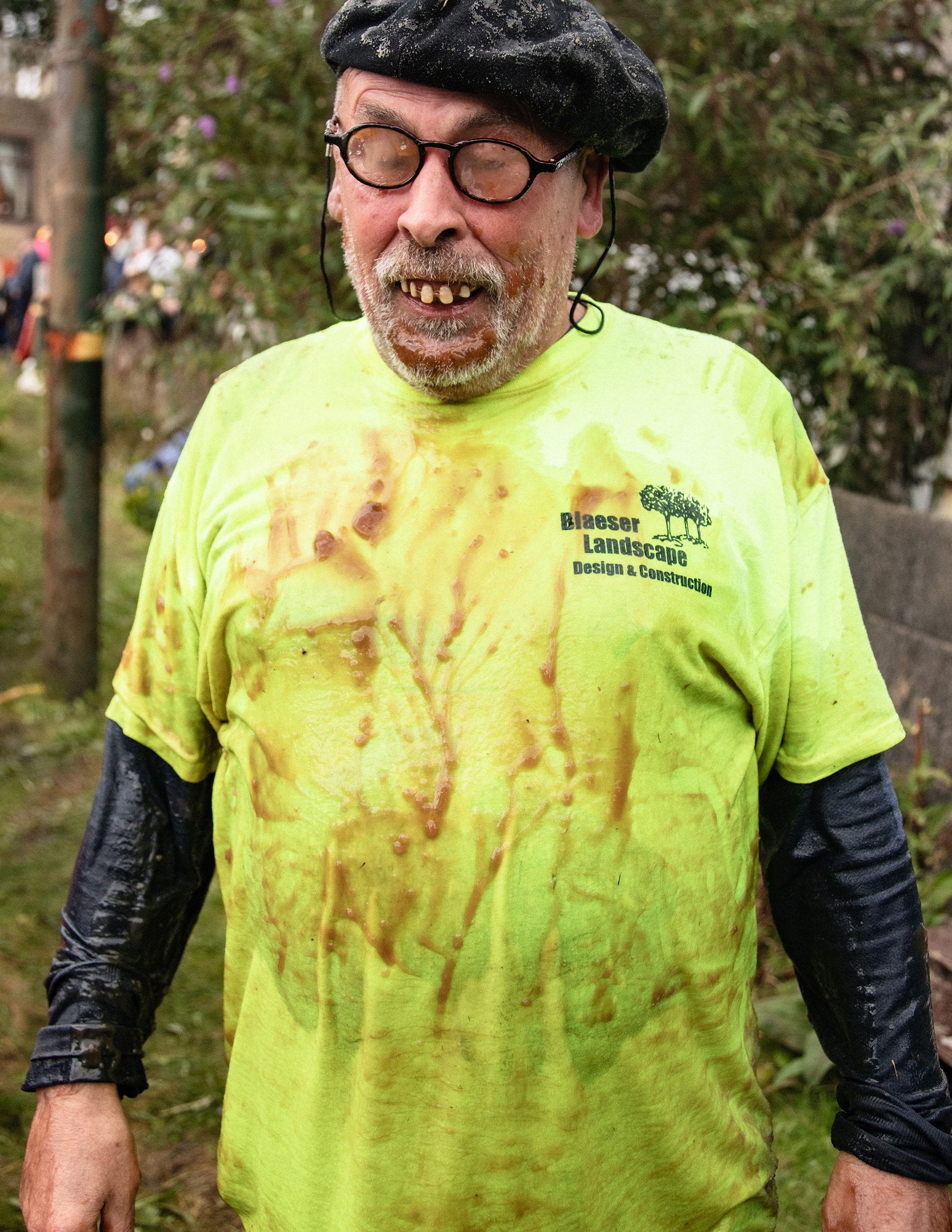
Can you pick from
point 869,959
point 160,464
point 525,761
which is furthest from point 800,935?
point 160,464

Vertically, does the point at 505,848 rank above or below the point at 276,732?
below

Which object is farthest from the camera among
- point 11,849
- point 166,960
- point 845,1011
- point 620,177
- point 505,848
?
point 11,849

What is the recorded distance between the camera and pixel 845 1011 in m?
1.57

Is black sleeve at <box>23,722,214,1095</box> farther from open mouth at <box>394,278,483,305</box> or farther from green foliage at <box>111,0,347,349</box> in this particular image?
green foliage at <box>111,0,347,349</box>

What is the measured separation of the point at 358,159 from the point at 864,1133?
1.41 metres

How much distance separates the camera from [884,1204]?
1.48 m

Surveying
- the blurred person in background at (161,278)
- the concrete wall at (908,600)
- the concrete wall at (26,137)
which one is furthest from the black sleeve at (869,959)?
the concrete wall at (26,137)

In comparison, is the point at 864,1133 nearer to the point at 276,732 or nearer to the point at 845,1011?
the point at 845,1011

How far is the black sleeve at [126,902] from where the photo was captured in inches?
65.0

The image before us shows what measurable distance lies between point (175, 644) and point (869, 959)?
3.40 feet

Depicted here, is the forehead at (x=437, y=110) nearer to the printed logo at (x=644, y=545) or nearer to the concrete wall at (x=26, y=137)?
the printed logo at (x=644, y=545)

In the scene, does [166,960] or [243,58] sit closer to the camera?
[166,960]

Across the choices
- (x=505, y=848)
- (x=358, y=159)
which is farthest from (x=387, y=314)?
(x=505, y=848)

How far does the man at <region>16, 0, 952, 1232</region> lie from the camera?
4.76 ft
